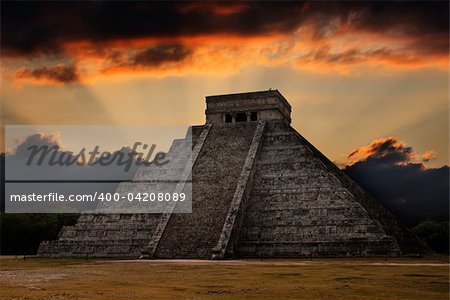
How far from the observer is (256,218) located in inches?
1059

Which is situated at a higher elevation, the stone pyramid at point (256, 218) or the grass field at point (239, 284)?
the stone pyramid at point (256, 218)

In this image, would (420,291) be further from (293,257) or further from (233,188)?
(233,188)

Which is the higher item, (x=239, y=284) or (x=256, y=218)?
(x=256, y=218)

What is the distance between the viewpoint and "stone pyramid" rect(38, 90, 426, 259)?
24844 mm

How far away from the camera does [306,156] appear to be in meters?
29.6

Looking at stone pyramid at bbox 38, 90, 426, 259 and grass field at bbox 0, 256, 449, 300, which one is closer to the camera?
grass field at bbox 0, 256, 449, 300

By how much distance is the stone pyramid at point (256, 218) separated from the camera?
978 inches

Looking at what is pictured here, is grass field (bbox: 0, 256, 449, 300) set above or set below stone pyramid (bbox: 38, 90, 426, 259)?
below

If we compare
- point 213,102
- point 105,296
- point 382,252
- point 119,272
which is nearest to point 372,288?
point 105,296

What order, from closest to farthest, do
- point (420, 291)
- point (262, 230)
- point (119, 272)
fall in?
point (420, 291), point (119, 272), point (262, 230)

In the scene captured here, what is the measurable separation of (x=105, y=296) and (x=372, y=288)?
5410 mm

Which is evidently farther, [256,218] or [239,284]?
[256,218]

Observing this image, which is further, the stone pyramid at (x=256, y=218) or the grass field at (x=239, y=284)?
the stone pyramid at (x=256, y=218)

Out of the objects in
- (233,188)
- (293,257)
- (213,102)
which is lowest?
(293,257)
